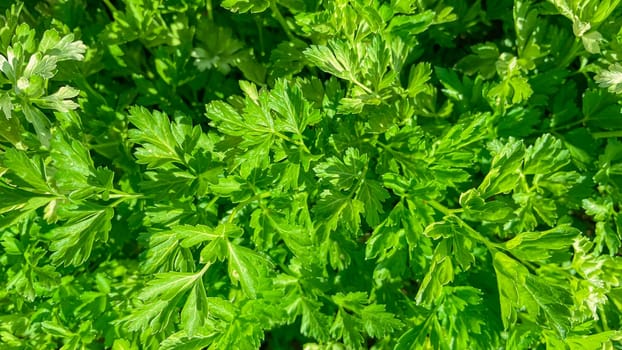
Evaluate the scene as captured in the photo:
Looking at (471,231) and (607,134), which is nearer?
(471,231)

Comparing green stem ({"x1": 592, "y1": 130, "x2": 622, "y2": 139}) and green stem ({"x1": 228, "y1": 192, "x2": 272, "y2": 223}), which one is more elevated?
green stem ({"x1": 228, "y1": 192, "x2": 272, "y2": 223})

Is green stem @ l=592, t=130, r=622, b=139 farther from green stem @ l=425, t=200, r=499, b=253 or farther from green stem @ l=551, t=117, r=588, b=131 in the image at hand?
green stem @ l=425, t=200, r=499, b=253

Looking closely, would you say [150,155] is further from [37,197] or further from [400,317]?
[400,317]

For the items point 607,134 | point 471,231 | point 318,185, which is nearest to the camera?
point 471,231

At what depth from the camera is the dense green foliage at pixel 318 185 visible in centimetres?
161

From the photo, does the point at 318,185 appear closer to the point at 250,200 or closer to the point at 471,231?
the point at 250,200

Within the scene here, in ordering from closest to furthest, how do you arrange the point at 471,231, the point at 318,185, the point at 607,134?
1. the point at 471,231
2. the point at 318,185
3. the point at 607,134

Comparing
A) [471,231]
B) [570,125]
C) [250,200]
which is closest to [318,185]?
[250,200]

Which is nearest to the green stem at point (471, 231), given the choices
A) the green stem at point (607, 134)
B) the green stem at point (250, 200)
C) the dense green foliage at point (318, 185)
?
the dense green foliage at point (318, 185)

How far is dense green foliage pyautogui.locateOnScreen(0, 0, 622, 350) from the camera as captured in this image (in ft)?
5.29

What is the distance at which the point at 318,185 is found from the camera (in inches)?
70.8

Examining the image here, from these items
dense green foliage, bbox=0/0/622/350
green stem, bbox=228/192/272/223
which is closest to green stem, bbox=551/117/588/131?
dense green foliage, bbox=0/0/622/350

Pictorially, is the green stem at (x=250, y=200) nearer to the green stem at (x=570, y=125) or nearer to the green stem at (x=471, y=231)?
the green stem at (x=471, y=231)

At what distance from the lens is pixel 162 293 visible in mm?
1586
